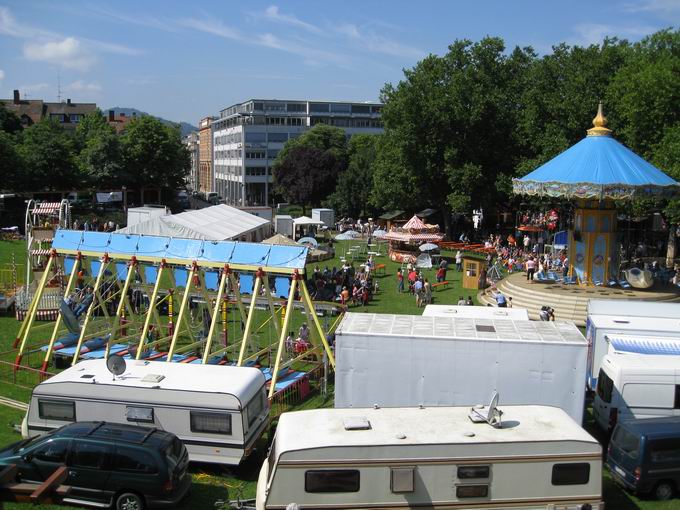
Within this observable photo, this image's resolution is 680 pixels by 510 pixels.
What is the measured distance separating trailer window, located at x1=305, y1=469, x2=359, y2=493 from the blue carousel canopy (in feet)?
69.8

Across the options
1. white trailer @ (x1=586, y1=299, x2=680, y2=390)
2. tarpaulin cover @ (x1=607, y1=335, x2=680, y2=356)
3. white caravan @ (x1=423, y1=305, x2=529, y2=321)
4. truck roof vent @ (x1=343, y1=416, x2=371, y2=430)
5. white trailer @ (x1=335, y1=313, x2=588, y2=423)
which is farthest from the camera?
white caravan @ (x1=423, y1=305, x2=529, y2=321)

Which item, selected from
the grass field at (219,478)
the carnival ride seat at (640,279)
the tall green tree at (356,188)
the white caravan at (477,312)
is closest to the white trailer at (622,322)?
the grass field at (219,478)

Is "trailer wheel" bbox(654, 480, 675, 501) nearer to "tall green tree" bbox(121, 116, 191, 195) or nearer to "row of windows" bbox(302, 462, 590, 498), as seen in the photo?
"row of windows" bbox(302, 462, 590, 498)

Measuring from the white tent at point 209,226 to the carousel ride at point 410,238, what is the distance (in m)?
9.41

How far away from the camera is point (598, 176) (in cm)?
2772

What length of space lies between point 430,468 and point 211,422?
485 cm

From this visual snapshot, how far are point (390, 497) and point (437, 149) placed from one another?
42.0 metres

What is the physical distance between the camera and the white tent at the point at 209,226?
3566cm

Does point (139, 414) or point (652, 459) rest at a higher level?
point (139, 414)

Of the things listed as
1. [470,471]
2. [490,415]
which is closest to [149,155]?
[490,415]

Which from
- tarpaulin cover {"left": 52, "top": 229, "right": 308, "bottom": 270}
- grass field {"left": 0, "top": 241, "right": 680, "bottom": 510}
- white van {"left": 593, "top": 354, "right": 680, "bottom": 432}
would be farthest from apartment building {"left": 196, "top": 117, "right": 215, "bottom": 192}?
white van {"left": 593, "top": 354, "right": 680, "bottom": 432}

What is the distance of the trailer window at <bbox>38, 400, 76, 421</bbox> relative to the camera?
43.6 feet

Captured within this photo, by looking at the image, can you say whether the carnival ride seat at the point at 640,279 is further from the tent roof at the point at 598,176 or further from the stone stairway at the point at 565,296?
the tent roof at the point at 598,176

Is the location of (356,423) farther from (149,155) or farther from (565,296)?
(149,155)
